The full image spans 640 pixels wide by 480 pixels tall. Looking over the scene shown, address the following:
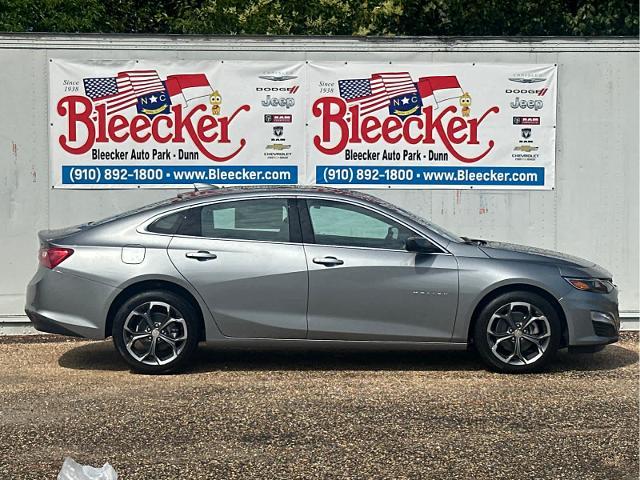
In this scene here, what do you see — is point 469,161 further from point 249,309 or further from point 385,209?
point 249,309

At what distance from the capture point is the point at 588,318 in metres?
9.23

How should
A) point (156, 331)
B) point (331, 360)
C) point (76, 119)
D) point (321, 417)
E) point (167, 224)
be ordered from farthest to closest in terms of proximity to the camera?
1. point (76, 119)
2. point (331, 360)
3. point (167, 224)
4. point (156, 331)
5. point (321, 417)

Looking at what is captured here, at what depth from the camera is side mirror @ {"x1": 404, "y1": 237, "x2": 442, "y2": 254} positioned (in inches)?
360

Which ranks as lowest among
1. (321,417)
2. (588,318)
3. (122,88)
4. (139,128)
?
(321,417)

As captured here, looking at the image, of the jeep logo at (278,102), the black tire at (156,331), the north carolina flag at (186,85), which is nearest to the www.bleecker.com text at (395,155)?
the jeep logo at (278,102)

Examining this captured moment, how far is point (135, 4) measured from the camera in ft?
79.0

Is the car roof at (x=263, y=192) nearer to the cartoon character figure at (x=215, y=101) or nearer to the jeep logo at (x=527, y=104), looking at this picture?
the cartoon character figure at (x=215, y=101)

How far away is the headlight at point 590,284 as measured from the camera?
927 cm

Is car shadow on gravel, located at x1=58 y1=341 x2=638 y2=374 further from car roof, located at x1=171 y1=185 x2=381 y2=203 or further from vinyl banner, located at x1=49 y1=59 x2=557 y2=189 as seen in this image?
vinyl banner, located at x1=49 y1=59 x2=557 y2=189

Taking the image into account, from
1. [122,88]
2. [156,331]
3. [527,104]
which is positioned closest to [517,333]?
[156,331]

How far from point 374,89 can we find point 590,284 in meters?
3.41

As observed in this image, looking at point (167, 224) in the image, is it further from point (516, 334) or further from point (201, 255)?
point (516, 334)

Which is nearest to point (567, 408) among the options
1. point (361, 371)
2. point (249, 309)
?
point (361, 371)

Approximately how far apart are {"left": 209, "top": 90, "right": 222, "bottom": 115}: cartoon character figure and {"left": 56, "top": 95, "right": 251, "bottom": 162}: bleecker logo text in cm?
6
